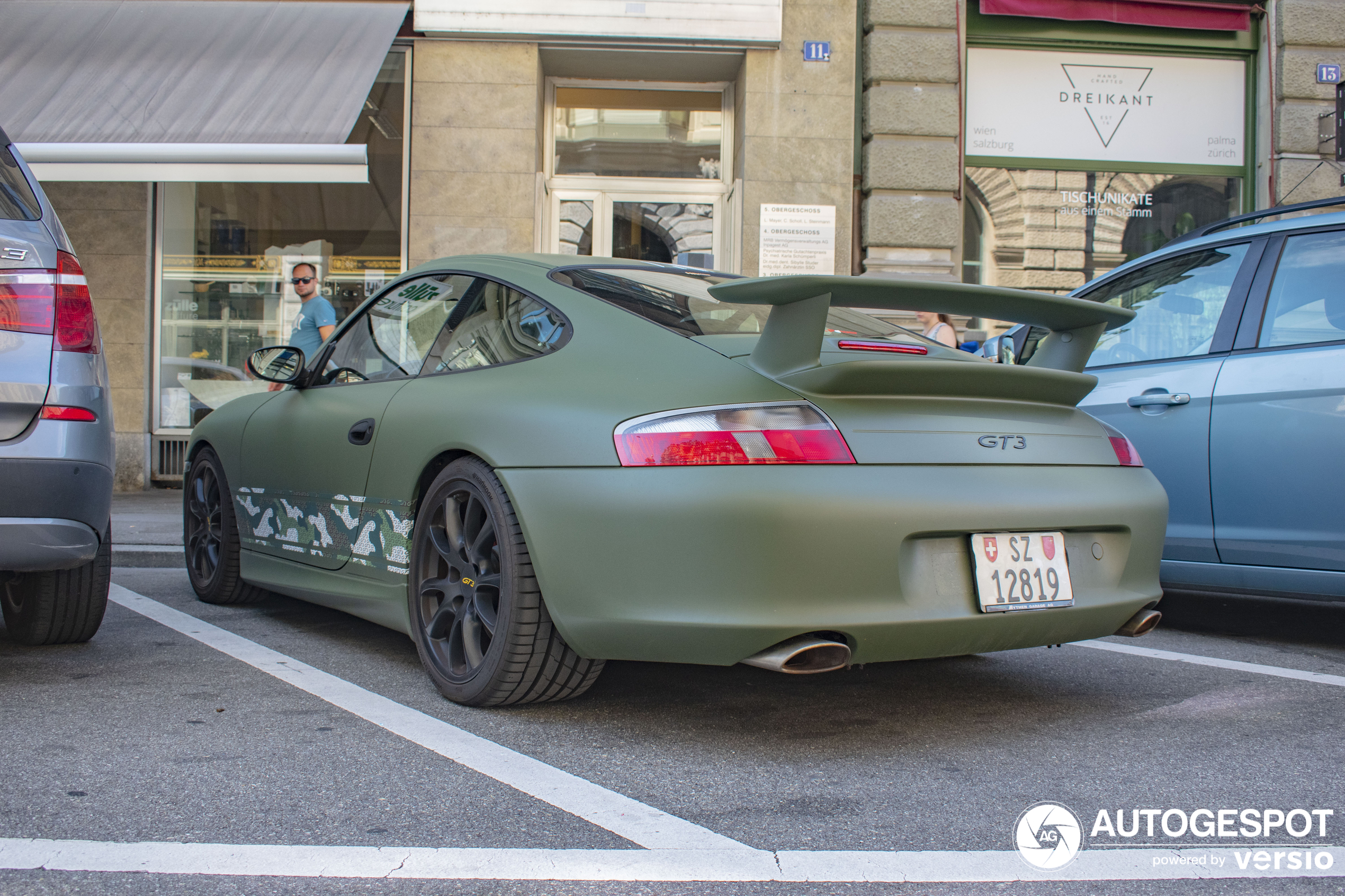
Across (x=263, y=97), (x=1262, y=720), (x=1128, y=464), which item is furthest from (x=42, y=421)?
(x=263, y=97)

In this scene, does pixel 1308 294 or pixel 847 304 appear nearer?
pixel 847 304

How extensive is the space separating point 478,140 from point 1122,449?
25.8ft

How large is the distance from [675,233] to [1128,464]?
8.04 meters

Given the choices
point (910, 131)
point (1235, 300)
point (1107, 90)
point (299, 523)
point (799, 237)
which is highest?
point (1107, 90)

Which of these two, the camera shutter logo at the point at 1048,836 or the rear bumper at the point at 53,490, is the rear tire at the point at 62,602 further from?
the camera shutter logo at the point at 1048,836

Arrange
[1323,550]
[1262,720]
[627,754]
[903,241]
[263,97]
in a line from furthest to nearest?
1. [903,241]
2. [263,97]
3. [1323,550]
4. [1262,720]
5. [627,754]

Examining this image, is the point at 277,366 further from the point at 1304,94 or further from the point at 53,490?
the point at 1304,94

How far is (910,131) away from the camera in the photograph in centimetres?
1008

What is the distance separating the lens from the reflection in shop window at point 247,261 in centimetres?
1017

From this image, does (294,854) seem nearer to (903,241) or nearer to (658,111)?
(903,241)

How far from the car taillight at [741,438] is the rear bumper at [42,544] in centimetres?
166

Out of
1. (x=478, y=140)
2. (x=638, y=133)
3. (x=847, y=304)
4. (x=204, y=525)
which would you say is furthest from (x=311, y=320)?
(x=847, y=304)

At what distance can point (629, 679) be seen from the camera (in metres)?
3.46

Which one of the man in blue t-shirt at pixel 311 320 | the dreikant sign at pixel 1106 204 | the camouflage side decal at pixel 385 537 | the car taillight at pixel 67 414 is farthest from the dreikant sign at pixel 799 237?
the car taillight at pixel 67 414
